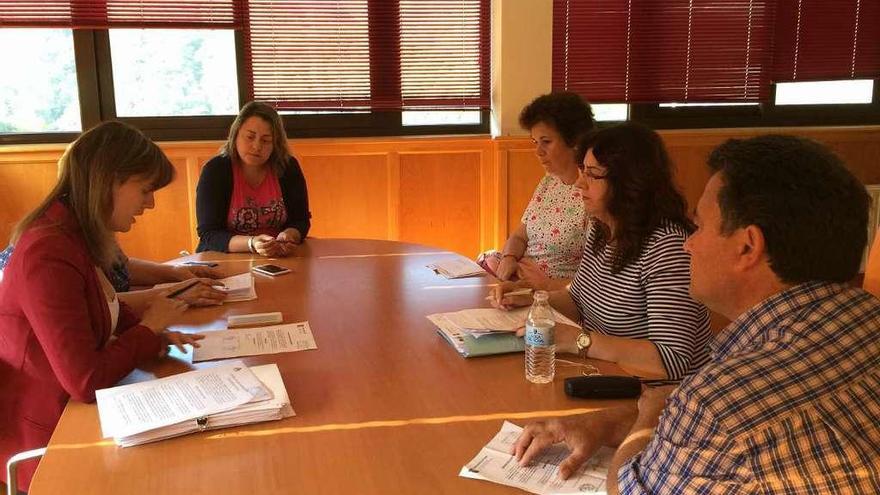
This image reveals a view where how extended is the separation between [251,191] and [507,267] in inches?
45.5

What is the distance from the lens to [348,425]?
1410mm

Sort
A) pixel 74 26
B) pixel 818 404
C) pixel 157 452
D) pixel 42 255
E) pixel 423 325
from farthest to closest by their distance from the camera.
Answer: pixel 74 26, pixel 423 325, pixel 42 255, pixel 157 452, pixel 818 404

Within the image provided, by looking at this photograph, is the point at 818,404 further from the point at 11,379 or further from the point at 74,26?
the point at 74,26

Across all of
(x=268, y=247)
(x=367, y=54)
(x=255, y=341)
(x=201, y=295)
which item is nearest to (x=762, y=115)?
(x=367, y=54)

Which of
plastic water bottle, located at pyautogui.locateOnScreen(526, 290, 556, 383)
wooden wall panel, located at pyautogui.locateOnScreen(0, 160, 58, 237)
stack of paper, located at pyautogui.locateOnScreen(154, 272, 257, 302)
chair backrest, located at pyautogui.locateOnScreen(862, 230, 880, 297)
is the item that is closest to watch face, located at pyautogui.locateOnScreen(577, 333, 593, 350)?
plastic water bottle, located at pyautogui.locateOnScreen(526, 290, 556, 383)

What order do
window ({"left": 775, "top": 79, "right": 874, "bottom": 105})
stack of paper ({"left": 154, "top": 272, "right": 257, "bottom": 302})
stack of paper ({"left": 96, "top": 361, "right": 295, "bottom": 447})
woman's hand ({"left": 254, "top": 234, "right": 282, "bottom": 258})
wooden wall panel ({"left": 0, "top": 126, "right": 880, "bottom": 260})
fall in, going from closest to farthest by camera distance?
1. stack of paper ({"left": 96, "top": 361, "right": 295, "bottom": 447})
2. stack of paper ({"left": 154, "top": 272, "right": 257, "bottom": 302})
3. woman's hand ({"left": 254, "top": 234, "right": 282, "bottom": 258})
4. wooden wall panel ({"left": 0, "top": 126, "right": 880, "bottom": 260})
5. window ({"left": 775, "top": 79, "right": 874, "bottom": 105})

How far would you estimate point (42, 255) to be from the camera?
156 centimetres

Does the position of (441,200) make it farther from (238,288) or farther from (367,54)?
(238,288)

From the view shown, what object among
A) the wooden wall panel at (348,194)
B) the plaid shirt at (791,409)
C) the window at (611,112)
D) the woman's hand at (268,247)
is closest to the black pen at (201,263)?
the woman's hand at (268,247)

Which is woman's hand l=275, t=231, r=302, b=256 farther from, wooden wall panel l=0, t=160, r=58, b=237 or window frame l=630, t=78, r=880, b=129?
window frame l=630, t=78, r=880, b=129

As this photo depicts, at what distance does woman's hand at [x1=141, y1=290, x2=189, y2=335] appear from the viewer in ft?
6.03

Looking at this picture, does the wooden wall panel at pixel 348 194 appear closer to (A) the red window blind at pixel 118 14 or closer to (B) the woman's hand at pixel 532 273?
(A) the red window blind at pixel 118 14

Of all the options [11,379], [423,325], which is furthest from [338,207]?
[11,379]

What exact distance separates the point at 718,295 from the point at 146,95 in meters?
3.90
